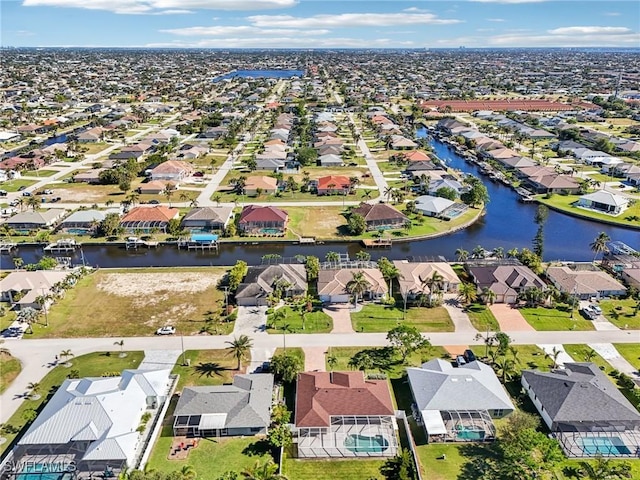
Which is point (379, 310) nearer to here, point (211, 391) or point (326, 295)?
point (326, 295)

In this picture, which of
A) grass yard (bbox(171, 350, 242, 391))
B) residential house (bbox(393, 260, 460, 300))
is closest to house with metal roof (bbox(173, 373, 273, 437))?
grass yard (bbox(171, 350, 242, 391))

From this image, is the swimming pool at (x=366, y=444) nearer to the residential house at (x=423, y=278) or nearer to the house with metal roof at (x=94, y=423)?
the house with metal roof at (x=94, y=423)

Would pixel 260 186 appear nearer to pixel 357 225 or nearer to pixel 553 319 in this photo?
pixel 357 225

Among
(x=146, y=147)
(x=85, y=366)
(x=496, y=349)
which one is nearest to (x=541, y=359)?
(x=496, y=349)

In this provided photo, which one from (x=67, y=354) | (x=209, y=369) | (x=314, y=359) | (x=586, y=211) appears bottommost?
(x=586, y=211)

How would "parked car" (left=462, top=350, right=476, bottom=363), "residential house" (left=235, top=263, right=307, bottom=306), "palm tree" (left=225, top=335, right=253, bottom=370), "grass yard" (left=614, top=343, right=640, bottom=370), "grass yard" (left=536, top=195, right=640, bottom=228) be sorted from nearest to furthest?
"palm tree" (left=225, top=335, right=253, bottom=370) → "parked car" (left=462, top=350, right=476, bottom=363) → "grass yard" (left=614, top=343, right=640, bottom=370) → "residential house" (left=235, top=263, right=307, bottom=306) → "grass yard" (left=536, top=195, right=640, bottom=228)

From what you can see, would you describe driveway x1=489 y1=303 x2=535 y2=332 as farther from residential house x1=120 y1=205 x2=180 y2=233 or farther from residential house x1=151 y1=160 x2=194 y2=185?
residential house x1=151 y1=160 x2=194 y2=185

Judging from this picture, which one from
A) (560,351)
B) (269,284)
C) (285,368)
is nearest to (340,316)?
(269,284)
